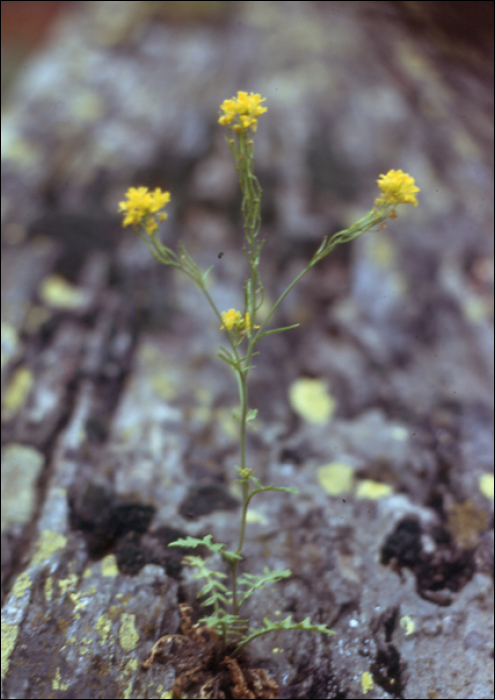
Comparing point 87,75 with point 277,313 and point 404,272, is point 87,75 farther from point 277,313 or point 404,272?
point 404,272

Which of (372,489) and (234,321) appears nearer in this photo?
(234,321)

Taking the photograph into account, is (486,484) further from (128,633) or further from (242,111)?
(242,111)

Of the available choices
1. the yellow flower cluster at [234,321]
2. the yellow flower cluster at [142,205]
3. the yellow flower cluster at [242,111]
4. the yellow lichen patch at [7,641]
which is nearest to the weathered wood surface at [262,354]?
the yellow lichen patch at [7,641]

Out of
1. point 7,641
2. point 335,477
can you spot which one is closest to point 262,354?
point 335,477

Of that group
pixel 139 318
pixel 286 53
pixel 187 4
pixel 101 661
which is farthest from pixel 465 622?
pixel 187 4

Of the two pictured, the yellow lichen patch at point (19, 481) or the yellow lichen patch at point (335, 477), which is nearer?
the yellow lichen patch at point (19, 481)

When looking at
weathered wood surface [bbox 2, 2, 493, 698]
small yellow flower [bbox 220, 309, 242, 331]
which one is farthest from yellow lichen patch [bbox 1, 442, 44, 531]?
small yellow flower [bbox 220, 309, 242, 331]

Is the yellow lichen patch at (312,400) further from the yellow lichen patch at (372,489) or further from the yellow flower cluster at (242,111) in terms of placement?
the yellow flower cluster at (242,111)
